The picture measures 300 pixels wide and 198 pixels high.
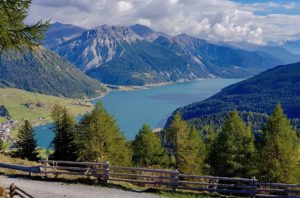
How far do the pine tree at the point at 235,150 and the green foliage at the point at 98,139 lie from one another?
1488cm

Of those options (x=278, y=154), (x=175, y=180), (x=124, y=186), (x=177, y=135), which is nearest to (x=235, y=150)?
(x=278, y=154)

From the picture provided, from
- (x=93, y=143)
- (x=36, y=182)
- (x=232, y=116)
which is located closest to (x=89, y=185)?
(x=36, y=182)

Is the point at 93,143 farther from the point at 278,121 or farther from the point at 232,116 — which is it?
the point at 278,121

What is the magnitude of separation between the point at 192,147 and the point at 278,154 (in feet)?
57.9

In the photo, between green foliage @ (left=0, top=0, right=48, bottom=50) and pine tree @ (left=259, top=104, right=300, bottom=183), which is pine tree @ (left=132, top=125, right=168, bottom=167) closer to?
pine tree @ (left=259, top=104, right=300, bottom=183)

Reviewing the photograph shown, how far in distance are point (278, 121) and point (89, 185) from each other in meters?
26.5

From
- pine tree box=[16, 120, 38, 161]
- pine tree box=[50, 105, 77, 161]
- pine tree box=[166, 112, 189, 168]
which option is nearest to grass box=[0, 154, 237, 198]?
pine tree box=[166, 112, 189, 168]

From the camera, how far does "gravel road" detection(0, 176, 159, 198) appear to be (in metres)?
29.2

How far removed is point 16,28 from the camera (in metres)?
23.3

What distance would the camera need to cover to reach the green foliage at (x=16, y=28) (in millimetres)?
21984

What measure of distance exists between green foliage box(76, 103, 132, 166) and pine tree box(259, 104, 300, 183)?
20.8 meters

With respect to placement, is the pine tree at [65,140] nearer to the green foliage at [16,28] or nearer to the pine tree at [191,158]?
the pine tree at [191,158]

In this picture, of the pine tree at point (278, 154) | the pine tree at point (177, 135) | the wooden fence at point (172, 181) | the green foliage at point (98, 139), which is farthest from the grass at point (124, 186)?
the pine tree at point (177, 135)

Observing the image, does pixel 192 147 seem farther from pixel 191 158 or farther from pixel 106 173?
pixel 106 173
